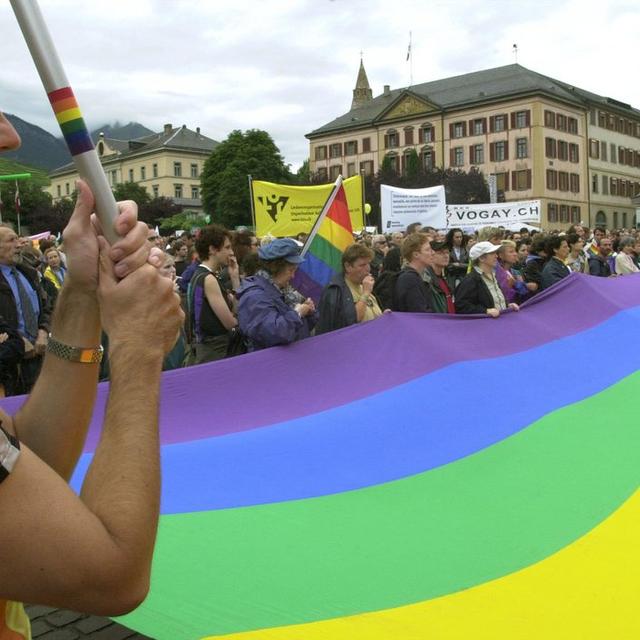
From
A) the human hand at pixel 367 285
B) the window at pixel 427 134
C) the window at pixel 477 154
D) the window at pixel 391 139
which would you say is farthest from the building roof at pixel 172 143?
the human hand at pixel 367 285

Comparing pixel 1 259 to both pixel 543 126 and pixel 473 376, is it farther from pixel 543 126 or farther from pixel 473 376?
pixel 543 126

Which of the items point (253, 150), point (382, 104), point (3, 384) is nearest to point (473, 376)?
point (3, 384)

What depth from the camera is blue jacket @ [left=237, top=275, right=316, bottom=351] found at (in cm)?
488

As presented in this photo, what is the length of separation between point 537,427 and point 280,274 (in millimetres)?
2035

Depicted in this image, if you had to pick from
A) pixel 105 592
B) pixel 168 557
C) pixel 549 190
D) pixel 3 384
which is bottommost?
pixel 168 557

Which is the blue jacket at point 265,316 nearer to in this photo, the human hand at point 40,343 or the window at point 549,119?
the human hand at point 40,343

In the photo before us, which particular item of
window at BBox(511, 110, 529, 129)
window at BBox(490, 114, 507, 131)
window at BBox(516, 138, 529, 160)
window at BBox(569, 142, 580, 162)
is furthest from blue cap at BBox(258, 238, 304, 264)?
window at BBox(569, 142, 580, 162)

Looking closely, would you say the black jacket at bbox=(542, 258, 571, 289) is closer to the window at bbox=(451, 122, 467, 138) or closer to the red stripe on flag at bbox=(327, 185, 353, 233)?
the red stripe on flag at bbox=(327, 185, 353, 233)

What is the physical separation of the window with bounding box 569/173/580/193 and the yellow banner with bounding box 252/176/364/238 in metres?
71.0

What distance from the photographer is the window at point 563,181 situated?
75625 millimetres

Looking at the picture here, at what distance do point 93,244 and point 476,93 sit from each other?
84526 millimetres

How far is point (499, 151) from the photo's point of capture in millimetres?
76188

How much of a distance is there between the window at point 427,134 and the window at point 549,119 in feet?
40.7

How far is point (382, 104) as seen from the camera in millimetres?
91000
